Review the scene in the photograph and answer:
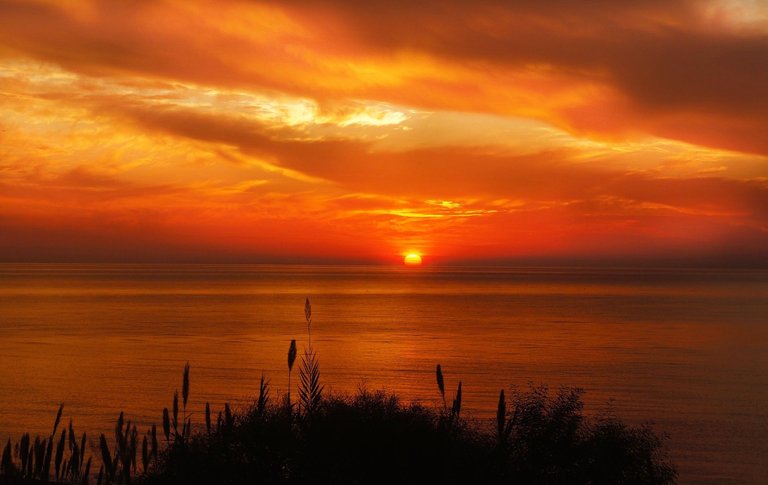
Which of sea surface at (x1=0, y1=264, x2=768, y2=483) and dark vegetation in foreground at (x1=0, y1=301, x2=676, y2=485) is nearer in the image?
dark vegetation in foreground at (x1=0, y1=301, x2=676, y2=485)

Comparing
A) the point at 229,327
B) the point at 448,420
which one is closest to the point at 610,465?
the point at 448,420

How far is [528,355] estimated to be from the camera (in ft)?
189

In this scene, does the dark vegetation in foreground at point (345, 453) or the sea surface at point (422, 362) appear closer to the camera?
the dark vegetation in foreground at point (345, 453)

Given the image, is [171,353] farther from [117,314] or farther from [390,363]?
[117,314]

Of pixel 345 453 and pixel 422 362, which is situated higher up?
pixel 345 453

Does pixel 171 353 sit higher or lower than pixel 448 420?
lower

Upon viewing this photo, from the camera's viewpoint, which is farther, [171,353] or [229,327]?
[229,327]

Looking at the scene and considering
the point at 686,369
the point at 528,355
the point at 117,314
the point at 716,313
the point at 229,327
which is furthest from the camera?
the point at 716,313

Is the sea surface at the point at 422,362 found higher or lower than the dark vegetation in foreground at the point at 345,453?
lower

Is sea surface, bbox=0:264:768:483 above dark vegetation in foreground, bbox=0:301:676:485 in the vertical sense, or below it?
below

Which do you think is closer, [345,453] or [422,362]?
[345,453]

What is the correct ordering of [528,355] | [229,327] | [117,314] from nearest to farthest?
[528,355] → [229,327] → [117,314]

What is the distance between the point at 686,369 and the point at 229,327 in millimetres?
44779

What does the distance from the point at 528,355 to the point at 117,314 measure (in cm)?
5901
